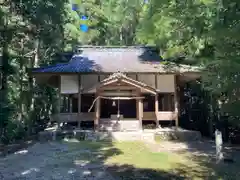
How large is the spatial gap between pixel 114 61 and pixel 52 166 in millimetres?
11046

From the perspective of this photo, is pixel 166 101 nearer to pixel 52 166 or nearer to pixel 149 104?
pixel 149 104

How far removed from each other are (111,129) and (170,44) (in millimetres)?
5565

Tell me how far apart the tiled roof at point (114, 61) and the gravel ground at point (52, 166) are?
6.11 metres

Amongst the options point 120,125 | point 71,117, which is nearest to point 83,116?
point 71,117

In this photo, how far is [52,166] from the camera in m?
8.29

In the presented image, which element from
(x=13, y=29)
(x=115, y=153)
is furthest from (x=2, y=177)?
(x=13, y=29)

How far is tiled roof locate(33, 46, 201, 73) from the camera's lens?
16.1 meters

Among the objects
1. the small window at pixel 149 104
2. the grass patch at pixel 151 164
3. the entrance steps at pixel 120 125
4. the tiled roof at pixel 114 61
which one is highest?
the tiled roof at pixel 114 61

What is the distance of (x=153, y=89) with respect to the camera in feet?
50.2

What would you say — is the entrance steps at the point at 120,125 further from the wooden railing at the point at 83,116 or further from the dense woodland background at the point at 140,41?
the dense woodland background at the point at 140,41

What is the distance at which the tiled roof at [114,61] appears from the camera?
16.1 m

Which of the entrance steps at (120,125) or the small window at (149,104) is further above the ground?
the small window at (149,104)

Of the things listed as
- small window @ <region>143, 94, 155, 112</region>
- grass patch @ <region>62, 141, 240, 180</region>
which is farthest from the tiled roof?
grass patch @ <region>62, 141, 240, 180</region>

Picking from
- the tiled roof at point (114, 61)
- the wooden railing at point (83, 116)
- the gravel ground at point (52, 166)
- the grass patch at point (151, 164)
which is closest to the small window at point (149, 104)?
the tiled roof at point (114, 61)
